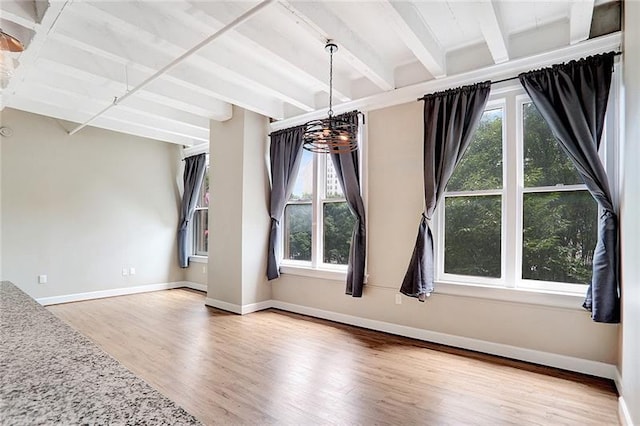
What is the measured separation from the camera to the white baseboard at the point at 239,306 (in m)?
5.08

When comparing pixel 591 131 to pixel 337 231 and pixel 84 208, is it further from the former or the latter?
pixel 84 208

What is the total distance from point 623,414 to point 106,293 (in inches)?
278

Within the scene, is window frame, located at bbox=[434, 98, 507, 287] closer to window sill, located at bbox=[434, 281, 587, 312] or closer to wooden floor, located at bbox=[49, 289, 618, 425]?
window sill, located at bbox=[434, 281, 587, 312]

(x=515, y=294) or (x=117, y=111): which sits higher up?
(x=117, y=111)

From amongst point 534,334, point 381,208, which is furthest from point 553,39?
Result: point 534,334

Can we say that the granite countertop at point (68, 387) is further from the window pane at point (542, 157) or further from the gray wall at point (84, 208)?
the gray wall at point (84, 208)

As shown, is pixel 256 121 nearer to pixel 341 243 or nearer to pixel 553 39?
pixel 341 243

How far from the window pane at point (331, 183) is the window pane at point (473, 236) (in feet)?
5.09

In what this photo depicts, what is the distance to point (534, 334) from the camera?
3.27 m

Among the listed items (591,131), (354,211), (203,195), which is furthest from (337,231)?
(203,195)

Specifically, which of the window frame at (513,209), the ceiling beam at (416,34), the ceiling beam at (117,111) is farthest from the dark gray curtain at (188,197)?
the window frame at (513,209)

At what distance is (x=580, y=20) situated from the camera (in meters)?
2.83

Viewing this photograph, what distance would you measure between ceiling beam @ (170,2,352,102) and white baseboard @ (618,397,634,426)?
12.8ft

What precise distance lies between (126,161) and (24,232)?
6.45 feet
